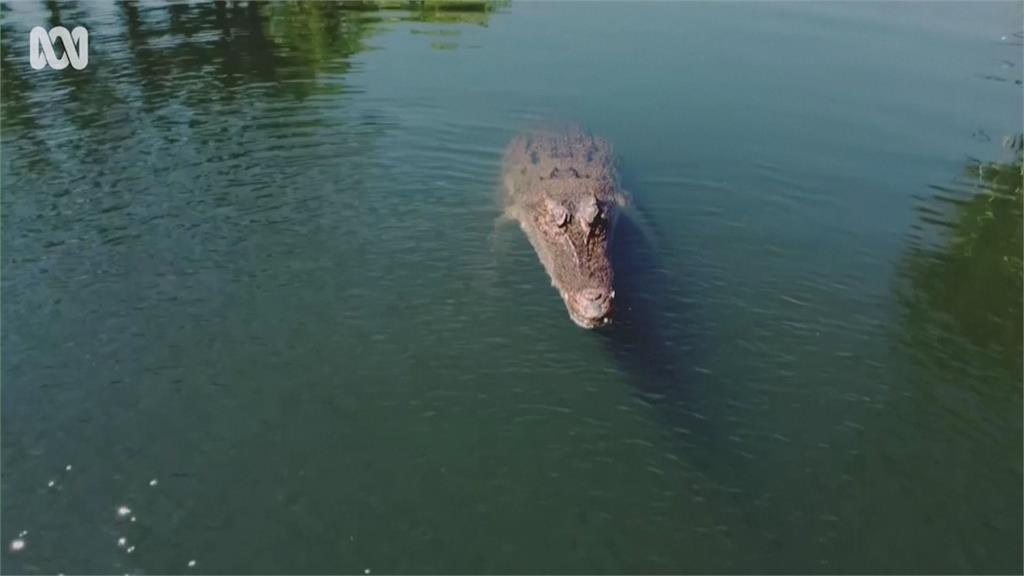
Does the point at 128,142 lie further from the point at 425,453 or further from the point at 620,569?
the point at 620,569

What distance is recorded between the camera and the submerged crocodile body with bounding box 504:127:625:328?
1178 centimetres

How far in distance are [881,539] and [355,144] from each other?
12.8 meters

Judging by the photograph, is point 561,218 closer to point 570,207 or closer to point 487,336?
point 570,207

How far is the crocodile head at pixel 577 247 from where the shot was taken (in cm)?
1141

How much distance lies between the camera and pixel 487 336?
11242mm

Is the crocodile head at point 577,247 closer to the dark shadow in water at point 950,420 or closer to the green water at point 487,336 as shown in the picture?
the green water at point 487,336

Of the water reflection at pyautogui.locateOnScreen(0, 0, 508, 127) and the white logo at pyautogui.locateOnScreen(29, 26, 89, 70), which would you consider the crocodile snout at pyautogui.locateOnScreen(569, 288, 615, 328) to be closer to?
the water reflection at pyautogui.locateOnScreen(0, 0, 508, 127)

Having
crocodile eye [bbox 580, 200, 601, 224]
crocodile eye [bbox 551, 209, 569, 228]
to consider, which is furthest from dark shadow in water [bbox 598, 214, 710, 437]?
crocodile eye [bbox 551, 209, 569, 228]

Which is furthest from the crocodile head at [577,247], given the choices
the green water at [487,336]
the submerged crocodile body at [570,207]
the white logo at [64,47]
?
the white logo at [64,47]

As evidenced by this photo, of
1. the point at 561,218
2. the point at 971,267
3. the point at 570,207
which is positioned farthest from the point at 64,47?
the point at 971,267

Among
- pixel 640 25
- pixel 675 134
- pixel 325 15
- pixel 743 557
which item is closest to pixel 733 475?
pixel 743 557

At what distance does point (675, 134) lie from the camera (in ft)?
60.7

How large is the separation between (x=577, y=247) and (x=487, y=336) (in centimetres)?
233

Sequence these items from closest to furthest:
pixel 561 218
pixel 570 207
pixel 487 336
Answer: pixel 487 336
pixel 561 218
pixel 570 207
